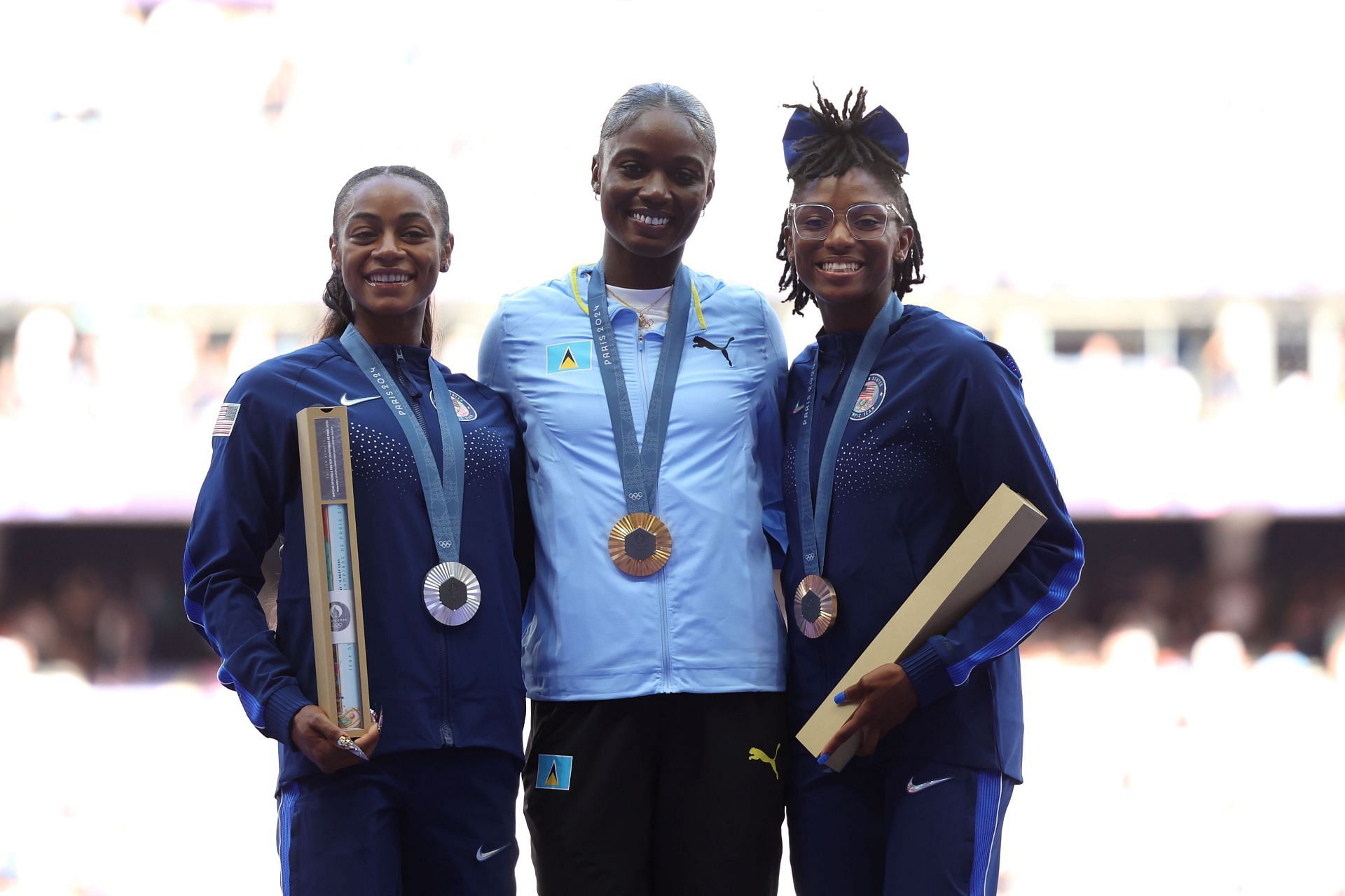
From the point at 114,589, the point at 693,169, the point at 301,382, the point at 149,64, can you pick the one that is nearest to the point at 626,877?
the point at 301,382

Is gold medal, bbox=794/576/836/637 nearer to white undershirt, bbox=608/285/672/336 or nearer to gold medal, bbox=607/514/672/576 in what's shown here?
gold medal, bbox=607/514/672/576

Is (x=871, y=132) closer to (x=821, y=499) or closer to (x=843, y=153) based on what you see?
(x=843, y=153)

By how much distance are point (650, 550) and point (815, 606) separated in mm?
258

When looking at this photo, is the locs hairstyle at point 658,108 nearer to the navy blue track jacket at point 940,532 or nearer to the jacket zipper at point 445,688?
the navy blue track jacket at point 940,532

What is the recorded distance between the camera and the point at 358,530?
1925 mm

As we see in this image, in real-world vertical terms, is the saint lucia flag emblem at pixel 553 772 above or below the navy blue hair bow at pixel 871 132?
below

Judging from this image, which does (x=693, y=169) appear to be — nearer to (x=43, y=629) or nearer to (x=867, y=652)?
(x=867, y=652)

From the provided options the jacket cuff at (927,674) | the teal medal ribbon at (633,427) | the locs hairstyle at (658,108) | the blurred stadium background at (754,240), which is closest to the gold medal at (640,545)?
the teal medal ribbon at (633,427)

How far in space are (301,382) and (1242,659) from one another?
340 cm

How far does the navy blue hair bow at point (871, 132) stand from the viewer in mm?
2172

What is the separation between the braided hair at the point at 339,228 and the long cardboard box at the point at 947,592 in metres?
0.90

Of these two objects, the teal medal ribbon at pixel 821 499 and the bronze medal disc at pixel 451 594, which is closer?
the bronze medal disc at pixel 451 594

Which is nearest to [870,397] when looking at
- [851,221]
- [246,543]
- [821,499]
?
[821,499]

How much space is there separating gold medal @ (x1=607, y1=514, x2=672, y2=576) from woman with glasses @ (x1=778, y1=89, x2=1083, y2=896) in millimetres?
211
